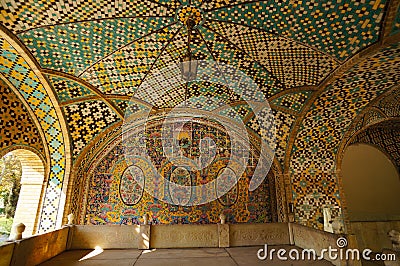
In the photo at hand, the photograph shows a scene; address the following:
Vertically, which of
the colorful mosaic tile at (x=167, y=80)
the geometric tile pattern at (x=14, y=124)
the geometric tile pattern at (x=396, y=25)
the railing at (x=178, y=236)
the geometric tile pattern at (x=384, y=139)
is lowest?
the railing at (x=178, y=236)

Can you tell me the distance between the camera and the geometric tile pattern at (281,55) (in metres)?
4.45

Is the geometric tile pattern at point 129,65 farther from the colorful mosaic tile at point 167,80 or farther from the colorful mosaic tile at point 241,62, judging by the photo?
the colorful mosaic tile at point 241,62

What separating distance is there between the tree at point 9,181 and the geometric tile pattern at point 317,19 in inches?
479

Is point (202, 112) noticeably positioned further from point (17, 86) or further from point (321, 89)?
point (17, 86)

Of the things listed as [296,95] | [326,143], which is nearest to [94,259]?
[296,95]

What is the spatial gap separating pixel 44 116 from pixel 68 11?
3276 millimetres

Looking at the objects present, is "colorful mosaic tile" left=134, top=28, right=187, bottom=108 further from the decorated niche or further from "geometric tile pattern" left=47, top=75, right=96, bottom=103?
the decorated niche

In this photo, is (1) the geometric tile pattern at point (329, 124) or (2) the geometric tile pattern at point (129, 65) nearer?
(2) the geometric tile pattern at point (129, 65)

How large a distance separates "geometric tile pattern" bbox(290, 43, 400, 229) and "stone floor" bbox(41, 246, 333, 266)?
2.72 meters

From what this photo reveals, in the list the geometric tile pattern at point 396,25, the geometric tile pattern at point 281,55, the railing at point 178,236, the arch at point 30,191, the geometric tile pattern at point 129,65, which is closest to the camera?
the geometric tile pattern at point 396,25

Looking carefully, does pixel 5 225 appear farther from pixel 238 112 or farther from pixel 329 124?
pixel 329 124

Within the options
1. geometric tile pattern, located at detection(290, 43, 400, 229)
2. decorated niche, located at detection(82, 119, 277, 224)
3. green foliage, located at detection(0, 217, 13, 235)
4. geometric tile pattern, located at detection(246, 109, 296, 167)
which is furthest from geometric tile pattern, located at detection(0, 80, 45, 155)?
green foliage, located at detection(0, 217, 13, 235)

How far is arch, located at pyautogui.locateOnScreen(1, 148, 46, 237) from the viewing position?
20.0ft

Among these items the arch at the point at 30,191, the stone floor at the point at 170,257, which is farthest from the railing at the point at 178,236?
the arch at the point at 30,191
